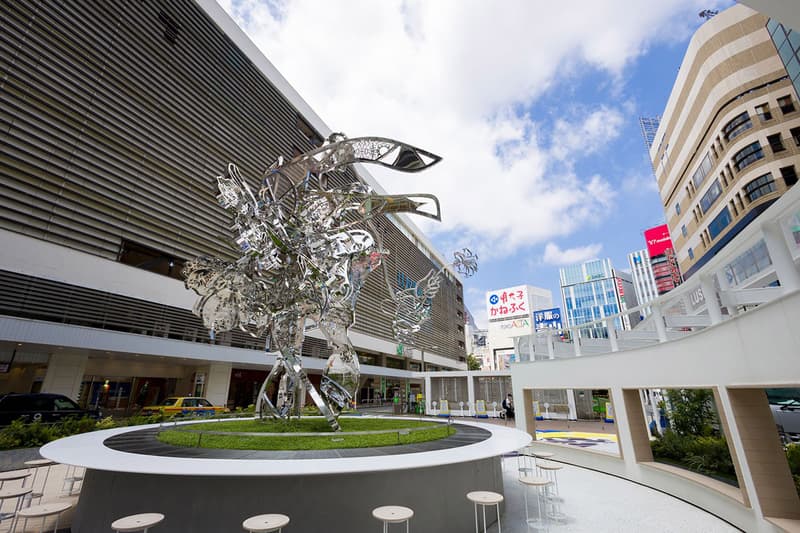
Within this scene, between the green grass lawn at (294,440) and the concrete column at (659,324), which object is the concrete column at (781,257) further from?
the green grass lawn at (294,440)

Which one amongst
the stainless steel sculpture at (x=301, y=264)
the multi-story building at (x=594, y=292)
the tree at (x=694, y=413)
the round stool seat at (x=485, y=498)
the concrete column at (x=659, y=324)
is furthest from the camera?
the multi-story building at (x=594, y=292)

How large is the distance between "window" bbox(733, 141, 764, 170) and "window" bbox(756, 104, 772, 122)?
1420mm

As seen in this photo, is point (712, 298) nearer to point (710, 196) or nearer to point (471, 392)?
point (471, 392)

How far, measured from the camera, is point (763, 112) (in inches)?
802

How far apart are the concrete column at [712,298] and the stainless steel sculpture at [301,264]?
16.7ft

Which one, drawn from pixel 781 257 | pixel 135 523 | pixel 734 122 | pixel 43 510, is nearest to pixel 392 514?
pixel 135 523

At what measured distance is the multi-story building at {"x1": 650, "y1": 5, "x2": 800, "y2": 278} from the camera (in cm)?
1992

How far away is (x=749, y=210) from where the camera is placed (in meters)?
20.9

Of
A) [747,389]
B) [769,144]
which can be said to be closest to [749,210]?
[769,144]

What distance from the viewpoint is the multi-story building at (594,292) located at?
3371 inches

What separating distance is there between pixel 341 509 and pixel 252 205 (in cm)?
572

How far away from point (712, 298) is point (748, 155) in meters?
22.5

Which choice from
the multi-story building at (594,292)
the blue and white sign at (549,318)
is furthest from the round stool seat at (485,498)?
the multi-story building at (594,292)

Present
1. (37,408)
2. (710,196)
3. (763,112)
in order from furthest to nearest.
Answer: (710,196) < (763,112) < (37,408)
